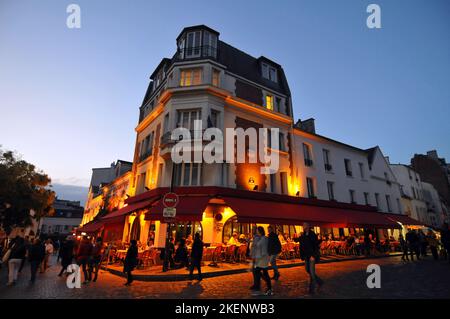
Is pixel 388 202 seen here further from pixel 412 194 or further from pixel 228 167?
pixel 228 167

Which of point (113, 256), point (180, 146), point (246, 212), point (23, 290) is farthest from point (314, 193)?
point (23, 290)

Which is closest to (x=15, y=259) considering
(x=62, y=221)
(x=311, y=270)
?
(x=311, y=270)

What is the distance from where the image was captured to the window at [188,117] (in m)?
13.7

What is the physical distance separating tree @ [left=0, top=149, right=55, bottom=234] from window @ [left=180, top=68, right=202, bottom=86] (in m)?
13.9

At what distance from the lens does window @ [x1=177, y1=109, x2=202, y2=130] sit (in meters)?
13.7

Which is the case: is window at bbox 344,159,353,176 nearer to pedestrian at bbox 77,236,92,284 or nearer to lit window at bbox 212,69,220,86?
lit window at bbox 212,69,220,86

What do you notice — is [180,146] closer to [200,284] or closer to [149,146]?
[149,146]

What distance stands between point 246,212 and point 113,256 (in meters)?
7.83

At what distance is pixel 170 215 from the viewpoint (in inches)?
334

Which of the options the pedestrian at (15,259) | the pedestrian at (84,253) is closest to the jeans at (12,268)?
the pedestrian at (15,259)

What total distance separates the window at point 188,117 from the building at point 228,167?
62 mm

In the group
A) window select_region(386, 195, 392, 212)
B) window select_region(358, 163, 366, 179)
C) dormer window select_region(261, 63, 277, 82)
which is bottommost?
window select_region(386, 195, 392, 212)

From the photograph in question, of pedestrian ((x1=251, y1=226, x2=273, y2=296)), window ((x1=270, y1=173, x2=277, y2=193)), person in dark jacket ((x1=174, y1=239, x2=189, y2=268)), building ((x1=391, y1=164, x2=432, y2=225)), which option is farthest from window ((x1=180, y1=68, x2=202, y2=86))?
building ((x1=391, y1=164, x2=432, y2=225))

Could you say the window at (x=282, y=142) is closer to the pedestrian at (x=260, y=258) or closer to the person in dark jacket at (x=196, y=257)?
the person in dark jacket at (x=196, y=257)
